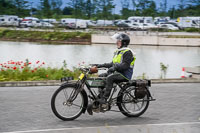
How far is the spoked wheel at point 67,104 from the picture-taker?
6.75 m

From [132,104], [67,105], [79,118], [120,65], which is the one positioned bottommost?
[79,118]

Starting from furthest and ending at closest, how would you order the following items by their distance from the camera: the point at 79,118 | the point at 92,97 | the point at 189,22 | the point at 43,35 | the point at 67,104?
the point at 189,22 < the point at 43,35 < the point at 79,118 < the point at 92,97 < the point at 67,104

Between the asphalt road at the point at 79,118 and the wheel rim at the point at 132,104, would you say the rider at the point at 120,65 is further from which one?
the asphalt road at the point at 79,118

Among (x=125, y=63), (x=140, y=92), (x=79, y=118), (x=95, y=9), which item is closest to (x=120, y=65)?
(x=125, y=63)

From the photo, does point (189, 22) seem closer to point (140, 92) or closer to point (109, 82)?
point (140, 92)

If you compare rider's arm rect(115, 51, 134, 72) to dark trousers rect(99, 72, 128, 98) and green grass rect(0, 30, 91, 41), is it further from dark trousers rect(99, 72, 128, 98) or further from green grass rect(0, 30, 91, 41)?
green grass rect(0, 30, 91, 41)

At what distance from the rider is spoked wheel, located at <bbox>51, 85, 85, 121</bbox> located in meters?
0.45

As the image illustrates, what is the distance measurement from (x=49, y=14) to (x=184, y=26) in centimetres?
4470

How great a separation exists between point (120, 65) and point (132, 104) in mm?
981

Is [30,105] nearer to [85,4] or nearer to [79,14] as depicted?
[79,14]

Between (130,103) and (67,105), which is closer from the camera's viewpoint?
(67,105)

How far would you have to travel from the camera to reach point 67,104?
22.6ft

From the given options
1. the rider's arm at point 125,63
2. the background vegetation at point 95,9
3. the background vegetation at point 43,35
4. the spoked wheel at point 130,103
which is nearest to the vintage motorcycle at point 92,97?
the spoked wheel at point 130,103

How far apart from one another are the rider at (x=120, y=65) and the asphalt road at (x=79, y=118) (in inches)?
26.9
